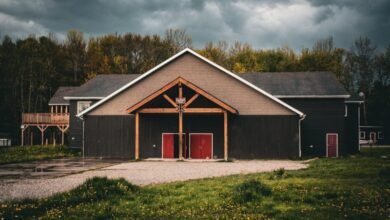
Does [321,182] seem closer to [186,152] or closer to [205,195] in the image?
[205,195]

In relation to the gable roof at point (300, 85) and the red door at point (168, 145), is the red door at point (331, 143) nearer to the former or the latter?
the gable roof at point (300, 85)

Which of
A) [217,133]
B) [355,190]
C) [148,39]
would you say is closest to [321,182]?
[355,190]

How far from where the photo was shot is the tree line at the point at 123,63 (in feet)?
196

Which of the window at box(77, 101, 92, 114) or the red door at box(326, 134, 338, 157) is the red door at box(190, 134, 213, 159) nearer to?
the red door at box(326, 134, 338, 157)

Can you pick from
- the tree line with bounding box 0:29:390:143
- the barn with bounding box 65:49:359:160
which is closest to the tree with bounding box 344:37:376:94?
the tree line with bounding box 0:29:390:143

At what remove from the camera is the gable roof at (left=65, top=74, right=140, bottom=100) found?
→ 41.4 metres

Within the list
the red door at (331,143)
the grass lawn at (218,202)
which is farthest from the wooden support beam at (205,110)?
the grass lawn at (218,202)

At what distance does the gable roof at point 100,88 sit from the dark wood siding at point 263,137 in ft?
44.7

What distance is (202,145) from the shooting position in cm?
3450

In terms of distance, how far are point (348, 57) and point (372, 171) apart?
184ft

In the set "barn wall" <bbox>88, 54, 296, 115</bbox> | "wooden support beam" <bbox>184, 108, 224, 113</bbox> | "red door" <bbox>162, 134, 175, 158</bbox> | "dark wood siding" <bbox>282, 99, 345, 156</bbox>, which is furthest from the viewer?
"dark wood siding" <bbox>282, 99, 345, 156</bbox>

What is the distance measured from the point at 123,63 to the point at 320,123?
36.7m

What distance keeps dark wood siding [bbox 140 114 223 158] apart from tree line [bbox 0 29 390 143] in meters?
29.5

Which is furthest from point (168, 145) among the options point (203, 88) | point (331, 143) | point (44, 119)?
point (44, 119)
